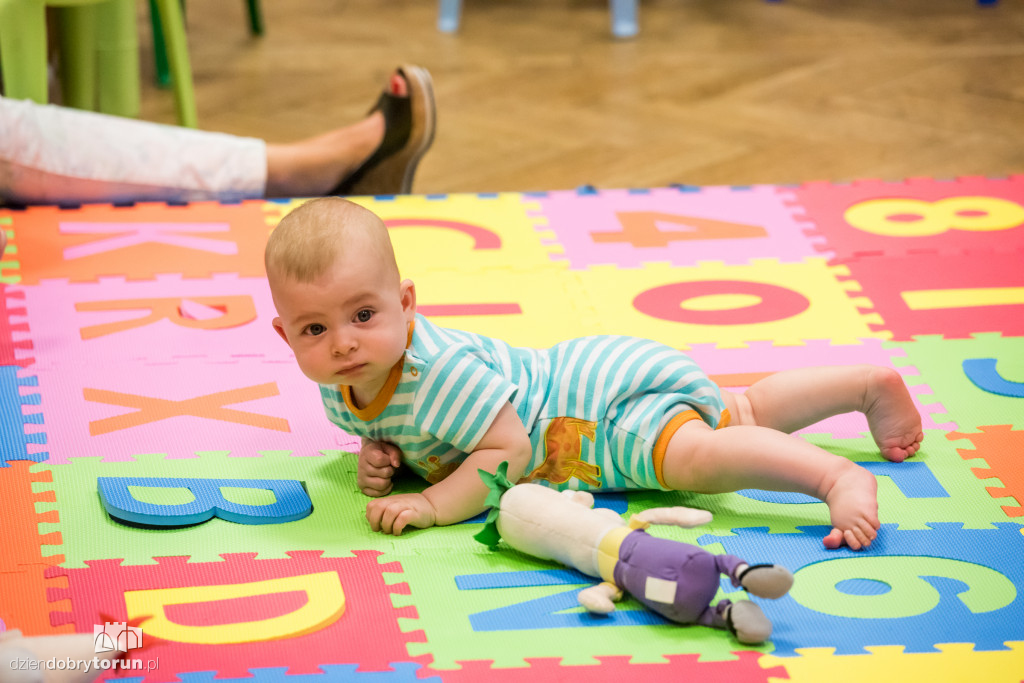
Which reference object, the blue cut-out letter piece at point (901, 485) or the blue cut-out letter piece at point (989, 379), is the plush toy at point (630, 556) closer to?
the blue cut-out letter piece at point (901, 485)

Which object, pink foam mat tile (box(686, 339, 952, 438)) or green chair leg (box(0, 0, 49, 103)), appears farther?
green chair leg (box(0, 0, 49, 103))

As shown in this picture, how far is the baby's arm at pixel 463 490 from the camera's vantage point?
3.49 ft

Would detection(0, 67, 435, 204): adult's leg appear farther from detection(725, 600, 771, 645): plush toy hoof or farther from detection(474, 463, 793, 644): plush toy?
detection(725, 600, 771, 645): plush toy hoof

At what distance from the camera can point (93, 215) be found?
1.76 meters

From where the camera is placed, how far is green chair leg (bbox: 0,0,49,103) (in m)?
1.82

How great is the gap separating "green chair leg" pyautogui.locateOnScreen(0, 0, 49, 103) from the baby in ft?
3.44

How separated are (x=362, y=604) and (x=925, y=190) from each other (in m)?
1.23

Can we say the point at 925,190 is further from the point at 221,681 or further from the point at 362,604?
the point at 221,681

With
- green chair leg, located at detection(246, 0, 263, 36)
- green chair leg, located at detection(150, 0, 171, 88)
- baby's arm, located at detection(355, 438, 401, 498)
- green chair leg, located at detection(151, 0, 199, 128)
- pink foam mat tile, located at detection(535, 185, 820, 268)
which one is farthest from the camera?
green chair leg, located at detection(246, 0, 263, 36)

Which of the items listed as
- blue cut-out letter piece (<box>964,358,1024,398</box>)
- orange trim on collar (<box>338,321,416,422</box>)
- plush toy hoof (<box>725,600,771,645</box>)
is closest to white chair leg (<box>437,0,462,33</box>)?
blue cut-out letter piece (<box>964,358,1024,398</box>)

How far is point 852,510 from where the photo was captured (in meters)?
1.03

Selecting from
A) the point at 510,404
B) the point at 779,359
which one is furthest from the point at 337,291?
the point at 779,359

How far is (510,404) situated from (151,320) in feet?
1.92

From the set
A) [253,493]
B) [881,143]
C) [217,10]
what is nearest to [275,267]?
[253,493]
